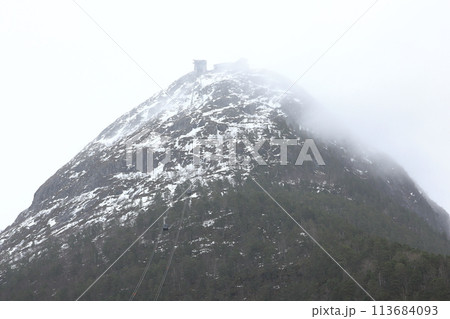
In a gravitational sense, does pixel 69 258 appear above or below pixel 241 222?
below

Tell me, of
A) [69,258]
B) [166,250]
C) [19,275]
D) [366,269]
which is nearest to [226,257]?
[166,250]

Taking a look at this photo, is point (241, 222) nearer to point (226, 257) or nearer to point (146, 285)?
point (226, 257)

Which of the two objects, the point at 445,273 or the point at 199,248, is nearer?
the point at 445,273

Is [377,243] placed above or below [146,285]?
above

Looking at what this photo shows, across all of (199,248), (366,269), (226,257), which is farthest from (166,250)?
(366,269)

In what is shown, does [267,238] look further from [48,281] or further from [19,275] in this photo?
[19,275]

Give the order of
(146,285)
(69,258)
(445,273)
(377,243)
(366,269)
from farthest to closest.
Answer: (69,258), (146,285), (377,243), (366,269), (445,273)

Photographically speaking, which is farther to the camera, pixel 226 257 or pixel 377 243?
pixel 226 257

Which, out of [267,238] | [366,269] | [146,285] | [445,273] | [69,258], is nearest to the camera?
[445,273]

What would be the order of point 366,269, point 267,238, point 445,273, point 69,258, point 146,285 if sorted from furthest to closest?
1. point 69,258
2. point 267,238
3. point 146,285
4. point 366,269
5. point 445,273
